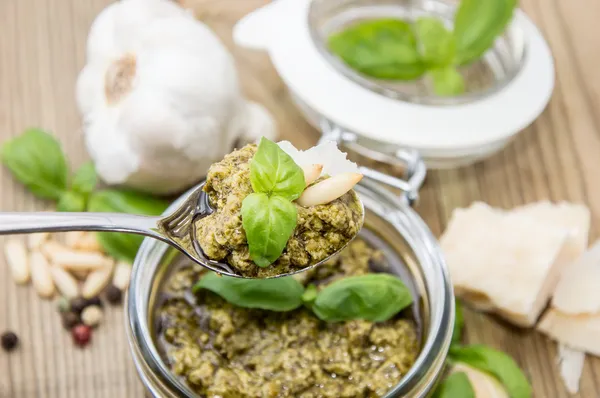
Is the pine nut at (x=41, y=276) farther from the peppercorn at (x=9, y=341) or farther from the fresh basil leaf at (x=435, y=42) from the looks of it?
the fresh basil leaf at (x=435, y=42)

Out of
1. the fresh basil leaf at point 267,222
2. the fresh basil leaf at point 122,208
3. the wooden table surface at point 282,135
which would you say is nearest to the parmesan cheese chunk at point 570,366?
the wooden table surface at point 282,135

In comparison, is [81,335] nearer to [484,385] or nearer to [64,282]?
[64,282]

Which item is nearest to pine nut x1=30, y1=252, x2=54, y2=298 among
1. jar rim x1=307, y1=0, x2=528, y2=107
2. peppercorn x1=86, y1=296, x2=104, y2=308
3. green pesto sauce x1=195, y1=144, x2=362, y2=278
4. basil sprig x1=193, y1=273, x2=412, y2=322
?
peppercorn x1=86, y1=296, x2=104, y2=308

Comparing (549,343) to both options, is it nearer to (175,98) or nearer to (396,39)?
(396,39)

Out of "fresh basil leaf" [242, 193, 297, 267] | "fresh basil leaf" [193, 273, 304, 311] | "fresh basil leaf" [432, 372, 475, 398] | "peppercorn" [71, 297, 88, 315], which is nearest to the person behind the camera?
"fresh basil leaf" [242, 193, 297, 267]

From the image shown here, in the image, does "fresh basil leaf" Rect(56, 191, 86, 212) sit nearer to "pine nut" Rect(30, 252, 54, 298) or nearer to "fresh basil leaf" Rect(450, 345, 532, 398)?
"pine nut" Rect(30, 252, 54, 298)

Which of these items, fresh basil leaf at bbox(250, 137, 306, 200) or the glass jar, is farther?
the glass jar

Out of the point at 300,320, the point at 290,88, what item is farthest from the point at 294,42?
the point at 300,320

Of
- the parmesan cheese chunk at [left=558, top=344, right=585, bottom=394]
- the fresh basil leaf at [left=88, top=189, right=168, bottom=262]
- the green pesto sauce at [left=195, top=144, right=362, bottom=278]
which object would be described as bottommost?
the parmesan cheese chunk at [left=558, top=344, right=585, bottom=394]
